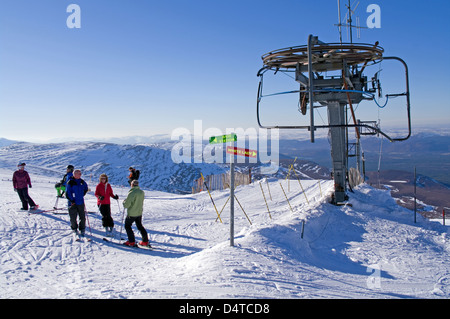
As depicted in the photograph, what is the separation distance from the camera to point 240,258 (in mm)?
6570

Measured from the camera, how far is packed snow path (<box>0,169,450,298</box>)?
5.49 metres

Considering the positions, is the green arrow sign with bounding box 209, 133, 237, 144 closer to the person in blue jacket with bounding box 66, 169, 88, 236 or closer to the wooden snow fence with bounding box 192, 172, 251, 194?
the person in blue jacket with bounding box 66, 169, 88, 236

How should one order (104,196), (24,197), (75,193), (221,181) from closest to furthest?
(75,193)
(104,196)
(24,197)
(221,181)

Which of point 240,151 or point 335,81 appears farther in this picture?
point 335,81

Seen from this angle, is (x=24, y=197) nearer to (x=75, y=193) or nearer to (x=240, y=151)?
(x=75, y=193)

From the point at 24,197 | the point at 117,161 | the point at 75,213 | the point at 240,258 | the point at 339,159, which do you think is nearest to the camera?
the point at 240,258

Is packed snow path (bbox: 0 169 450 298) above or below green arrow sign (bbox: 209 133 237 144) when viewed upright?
below

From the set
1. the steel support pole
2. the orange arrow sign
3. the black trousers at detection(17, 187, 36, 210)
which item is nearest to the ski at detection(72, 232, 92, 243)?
the black trousers at detection(17, 187, 36, 210)

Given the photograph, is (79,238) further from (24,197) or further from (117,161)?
(117,161)

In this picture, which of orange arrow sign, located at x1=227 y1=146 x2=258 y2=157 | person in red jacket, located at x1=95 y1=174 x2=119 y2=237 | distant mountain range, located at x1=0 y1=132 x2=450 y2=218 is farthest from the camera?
distant mountain range, located at x1=0 y1=132 x2=450 y2=218

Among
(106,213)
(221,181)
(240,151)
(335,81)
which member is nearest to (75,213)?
(106,213)

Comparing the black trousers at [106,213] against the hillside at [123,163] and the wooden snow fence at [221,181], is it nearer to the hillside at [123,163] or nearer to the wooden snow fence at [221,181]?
the wooden snow fence at [221,181]

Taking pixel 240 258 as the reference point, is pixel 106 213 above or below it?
above
